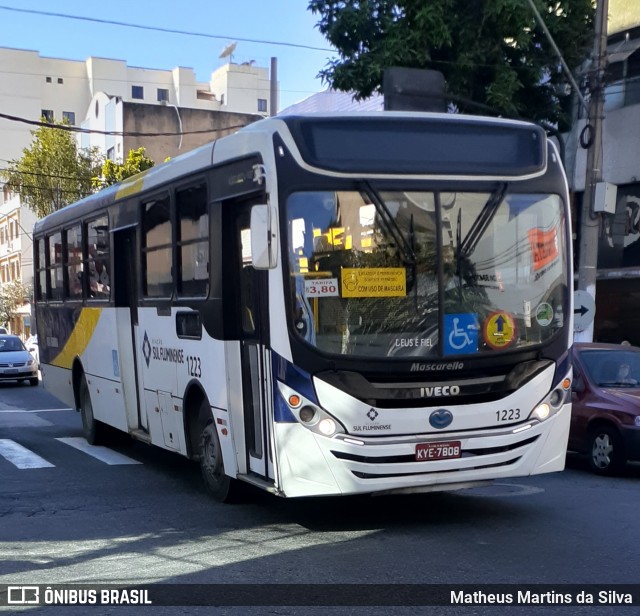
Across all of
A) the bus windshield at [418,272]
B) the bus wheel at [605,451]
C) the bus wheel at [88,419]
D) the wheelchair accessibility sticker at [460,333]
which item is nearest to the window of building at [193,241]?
the bus windshield at [418,272]

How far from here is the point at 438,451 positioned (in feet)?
24.4

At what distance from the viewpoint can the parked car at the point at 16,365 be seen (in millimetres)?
26703

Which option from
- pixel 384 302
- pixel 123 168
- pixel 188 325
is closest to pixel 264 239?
pixel 384 302

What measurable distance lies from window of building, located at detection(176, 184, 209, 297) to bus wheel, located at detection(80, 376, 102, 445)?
468 centimetres

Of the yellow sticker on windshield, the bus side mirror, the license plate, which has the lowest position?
the license plate

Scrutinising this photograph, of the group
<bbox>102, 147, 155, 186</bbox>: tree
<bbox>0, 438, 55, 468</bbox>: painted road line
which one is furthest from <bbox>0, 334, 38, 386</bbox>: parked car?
<bbox>0, 438, 55, 468</bbox>: painted road line

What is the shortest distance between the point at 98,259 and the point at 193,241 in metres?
3.67

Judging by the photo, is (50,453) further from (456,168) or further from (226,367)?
(456,168)

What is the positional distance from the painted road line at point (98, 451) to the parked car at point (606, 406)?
17.8ft

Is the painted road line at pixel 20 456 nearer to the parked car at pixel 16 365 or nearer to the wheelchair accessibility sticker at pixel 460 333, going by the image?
the wheelchair accessibility sticker at pixel 460 333

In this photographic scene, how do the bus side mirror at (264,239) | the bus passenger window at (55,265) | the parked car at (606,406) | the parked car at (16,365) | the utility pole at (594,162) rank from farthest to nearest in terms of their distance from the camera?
the parked car at (16,365) < the utility pole at (594,162) < the bus passenger window at (55,265) < the parked car at (606,406) < the bus side mirror at (264,239)

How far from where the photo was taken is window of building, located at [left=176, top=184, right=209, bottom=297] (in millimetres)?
8766

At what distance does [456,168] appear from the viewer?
7.71m

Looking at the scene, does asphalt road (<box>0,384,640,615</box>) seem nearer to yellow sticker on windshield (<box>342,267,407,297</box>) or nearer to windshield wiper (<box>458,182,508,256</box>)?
yellow sticker on windshield (<box>342,267,407,297</box>)
